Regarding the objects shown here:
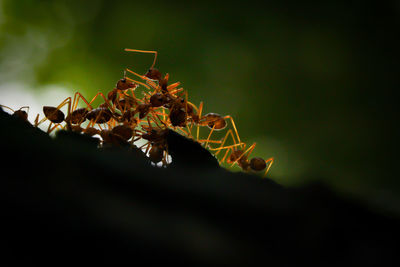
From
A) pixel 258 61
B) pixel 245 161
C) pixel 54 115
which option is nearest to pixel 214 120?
pixel 245 161

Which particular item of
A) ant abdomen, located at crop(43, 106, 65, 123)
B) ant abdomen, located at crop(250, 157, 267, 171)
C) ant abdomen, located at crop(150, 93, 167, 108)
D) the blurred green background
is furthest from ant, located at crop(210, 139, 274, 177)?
the blurred green background

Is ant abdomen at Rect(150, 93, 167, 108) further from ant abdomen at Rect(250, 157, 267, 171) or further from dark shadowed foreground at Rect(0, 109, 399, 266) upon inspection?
dark shadowed foreground at Rect(0, 109, 399, 266)

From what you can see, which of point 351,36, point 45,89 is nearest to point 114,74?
point 45,89

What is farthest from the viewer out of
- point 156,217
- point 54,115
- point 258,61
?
point 258,61

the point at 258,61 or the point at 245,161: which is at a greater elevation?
the point at 258,61

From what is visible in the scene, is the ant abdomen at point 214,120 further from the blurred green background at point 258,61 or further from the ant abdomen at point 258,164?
the blurred green background at point 258,61

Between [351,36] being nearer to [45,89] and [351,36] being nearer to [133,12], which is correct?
[133,12]

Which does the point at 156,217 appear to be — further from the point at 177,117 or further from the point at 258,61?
the point at 258,61

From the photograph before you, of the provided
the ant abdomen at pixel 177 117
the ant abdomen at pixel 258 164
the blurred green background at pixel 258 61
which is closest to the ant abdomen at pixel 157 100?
the ant abdomen at pixel 177 117
